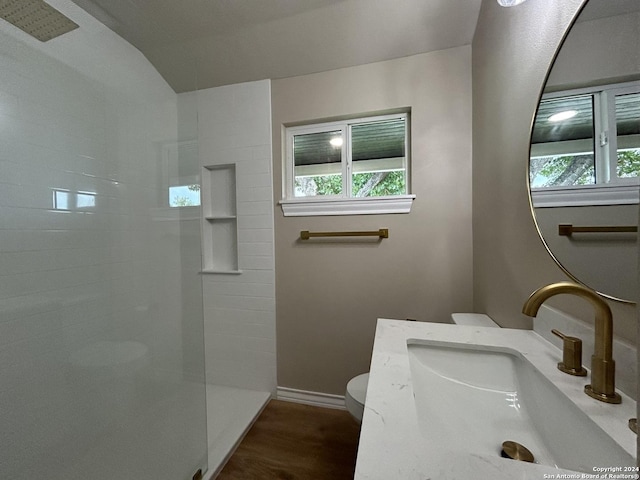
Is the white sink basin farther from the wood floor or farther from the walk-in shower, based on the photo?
the walk-in shower

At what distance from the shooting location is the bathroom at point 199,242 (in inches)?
35.9

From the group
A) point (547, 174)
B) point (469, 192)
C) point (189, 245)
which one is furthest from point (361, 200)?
point (189, 245)

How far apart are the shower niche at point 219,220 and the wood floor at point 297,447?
3.46 ft

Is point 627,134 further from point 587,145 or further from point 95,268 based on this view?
point 95,268

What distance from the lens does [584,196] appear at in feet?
1.84

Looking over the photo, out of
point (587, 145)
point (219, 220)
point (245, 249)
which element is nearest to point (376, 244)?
point (245, 249)

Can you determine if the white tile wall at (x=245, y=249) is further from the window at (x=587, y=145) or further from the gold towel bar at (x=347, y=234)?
the window at (x=587, y=145)

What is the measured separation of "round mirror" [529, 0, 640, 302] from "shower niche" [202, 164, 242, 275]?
175cm

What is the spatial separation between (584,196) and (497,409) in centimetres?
56

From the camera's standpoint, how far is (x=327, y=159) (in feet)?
5.77

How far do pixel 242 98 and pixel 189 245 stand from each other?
112cm

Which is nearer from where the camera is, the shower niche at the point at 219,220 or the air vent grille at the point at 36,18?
the air vent grille at the point at 36,18

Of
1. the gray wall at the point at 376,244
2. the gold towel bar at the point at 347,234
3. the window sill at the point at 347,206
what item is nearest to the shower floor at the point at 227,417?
the gray wall at the point at 376,244

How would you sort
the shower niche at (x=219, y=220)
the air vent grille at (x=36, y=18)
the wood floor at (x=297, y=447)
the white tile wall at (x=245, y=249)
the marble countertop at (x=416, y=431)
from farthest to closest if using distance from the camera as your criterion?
the shower niche at (x=219, y=220) < the white tile wall at (x=245, y=249) < the wood floor at (x=297, y=447) < the air vent grille at (x=36, y=18) < the marble countertop at (x=416, y=431)
